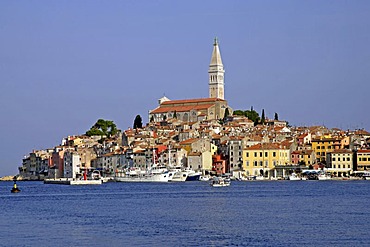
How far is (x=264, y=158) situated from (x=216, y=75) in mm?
41412

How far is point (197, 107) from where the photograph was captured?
357 ft

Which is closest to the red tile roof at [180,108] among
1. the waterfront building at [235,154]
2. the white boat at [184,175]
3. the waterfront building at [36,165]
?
the waterfront building at [36,165]

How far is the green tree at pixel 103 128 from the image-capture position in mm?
110562

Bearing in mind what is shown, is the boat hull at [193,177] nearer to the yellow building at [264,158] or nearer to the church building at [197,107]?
the yellow building at [264,158]

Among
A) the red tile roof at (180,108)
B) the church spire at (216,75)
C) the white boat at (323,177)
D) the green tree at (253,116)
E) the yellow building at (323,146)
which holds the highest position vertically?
the church spire at (216,75)

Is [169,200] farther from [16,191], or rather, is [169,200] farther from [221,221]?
[16,191]

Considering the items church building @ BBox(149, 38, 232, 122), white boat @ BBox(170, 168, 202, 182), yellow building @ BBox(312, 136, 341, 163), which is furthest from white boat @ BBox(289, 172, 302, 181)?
church building @ BBox(149, 38, 232, 122)

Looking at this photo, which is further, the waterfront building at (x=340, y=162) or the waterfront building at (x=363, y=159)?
the waterfront building at (x=340, y=162)

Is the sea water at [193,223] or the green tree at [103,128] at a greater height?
the green tree at [103,128]

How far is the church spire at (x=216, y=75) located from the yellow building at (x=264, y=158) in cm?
3947

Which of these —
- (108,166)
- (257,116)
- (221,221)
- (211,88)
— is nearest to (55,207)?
(221,221)

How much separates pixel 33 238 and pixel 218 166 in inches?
2323

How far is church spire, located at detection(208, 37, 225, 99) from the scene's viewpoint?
12112 centimetres

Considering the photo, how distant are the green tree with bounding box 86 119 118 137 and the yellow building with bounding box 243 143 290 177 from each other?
31.8 meters
